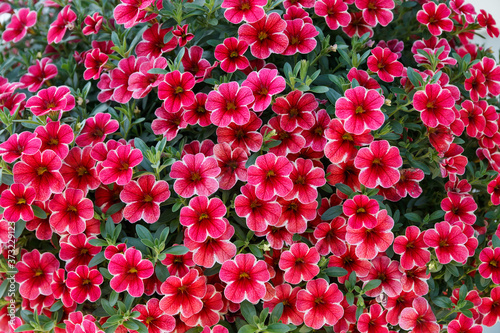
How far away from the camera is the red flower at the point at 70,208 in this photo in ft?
3.21

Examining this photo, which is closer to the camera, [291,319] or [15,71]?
[291,319]

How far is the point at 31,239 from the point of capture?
1.19 m

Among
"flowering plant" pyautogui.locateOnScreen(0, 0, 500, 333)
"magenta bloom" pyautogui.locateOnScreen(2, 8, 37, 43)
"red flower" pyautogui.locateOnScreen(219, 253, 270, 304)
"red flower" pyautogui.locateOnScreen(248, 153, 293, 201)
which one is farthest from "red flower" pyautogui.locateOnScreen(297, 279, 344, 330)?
"magenta bloom" pyautogui.locateOnScreen(2, 8, 37, 43)

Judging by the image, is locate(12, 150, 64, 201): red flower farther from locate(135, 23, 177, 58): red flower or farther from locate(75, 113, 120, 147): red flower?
locate(135, 23, 177, 58): red flower

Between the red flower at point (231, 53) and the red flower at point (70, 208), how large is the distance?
1.57ft

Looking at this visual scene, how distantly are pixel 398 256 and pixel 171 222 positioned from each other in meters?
0.62

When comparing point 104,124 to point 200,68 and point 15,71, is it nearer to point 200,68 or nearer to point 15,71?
point 200,68

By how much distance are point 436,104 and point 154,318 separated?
861mm

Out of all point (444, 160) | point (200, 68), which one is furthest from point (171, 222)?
point (444, 160)

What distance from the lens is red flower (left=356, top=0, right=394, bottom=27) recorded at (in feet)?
4.03

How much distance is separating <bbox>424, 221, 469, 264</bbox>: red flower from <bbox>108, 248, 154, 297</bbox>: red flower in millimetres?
675

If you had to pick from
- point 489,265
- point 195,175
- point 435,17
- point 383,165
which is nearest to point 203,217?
point 195,175

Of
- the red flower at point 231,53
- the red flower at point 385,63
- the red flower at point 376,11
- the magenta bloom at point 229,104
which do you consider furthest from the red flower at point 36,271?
the red flower at point 376,11

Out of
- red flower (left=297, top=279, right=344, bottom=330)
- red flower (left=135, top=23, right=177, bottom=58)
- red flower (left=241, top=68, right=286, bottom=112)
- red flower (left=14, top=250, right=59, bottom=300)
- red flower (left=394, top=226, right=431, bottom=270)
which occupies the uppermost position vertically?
red flower (left=241, top=68, right=286, bottom=112)
